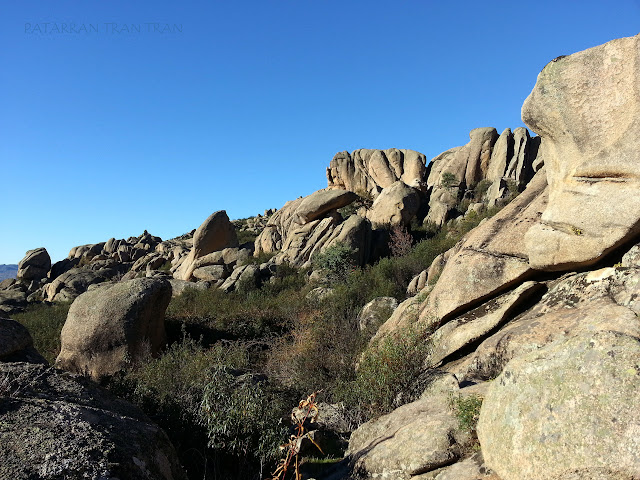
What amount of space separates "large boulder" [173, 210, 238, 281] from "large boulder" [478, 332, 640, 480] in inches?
1027

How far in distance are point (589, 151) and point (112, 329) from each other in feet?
40.0

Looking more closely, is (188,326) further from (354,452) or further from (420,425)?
(420,425)

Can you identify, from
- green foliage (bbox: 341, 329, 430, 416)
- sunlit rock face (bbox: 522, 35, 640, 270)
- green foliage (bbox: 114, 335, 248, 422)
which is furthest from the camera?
green foliage (bbox: 341, 329, 430, 416)

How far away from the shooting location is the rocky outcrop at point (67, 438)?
3.11 m

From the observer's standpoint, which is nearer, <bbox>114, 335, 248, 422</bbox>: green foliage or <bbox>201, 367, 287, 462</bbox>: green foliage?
<bbox>201, 367, 287, 462</bbox>: green foliage

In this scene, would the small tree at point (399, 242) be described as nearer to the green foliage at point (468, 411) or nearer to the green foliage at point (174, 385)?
the green foliage at point (174, 385)

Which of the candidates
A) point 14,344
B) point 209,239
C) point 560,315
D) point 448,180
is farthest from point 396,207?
point 14,344

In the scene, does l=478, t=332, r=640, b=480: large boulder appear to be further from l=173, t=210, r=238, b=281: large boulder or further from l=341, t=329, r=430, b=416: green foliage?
l=173, t=210, r=238, b=281: large boulder

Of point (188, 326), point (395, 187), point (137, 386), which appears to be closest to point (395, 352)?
point (137, 386)

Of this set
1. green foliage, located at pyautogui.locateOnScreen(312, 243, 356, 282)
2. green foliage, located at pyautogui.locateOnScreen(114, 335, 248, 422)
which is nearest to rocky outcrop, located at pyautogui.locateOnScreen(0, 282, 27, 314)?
green foliage, located at pyautogui.locateOnScreen(312, 243, 356, 282)

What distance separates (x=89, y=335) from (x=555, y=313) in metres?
11.8

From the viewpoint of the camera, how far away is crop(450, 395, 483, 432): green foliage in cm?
446

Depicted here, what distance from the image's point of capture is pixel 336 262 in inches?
884

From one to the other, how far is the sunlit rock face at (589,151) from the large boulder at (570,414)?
3.88 m
